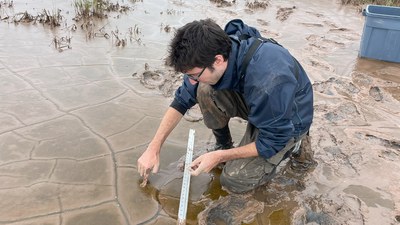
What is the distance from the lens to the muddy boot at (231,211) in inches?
111

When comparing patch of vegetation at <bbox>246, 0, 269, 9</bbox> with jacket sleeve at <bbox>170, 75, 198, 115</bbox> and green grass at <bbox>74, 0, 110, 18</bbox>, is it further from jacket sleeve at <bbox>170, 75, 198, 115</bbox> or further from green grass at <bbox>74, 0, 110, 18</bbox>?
jacket sleeve at <bbox>170, 75, 198, 115</bbox>

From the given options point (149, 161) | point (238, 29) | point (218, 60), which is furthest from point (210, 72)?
point (149, 161)

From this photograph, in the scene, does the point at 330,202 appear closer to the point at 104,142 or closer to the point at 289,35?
the point at 104,142

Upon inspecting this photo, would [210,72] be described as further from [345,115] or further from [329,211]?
[345,115]

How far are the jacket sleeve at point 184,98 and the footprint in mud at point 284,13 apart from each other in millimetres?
5526

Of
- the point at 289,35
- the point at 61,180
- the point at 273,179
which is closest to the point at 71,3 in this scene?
the point at 289,35

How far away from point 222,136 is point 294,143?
681 mm

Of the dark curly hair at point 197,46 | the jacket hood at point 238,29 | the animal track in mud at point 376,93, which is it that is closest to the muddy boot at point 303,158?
the jacket hood at point 238,29

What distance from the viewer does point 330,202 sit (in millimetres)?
3045

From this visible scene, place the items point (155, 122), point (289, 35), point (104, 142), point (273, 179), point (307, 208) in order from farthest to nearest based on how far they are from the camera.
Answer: point (289, 35)
point (155, 122)
point (104, 142)
point (273, 179)
point (307, 208)

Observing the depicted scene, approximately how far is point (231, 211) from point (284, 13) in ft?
21.3

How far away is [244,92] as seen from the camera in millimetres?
2602

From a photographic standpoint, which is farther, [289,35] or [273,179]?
[289,35]

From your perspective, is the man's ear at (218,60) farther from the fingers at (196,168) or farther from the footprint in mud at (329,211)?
the footprint in mud at (329,211)
